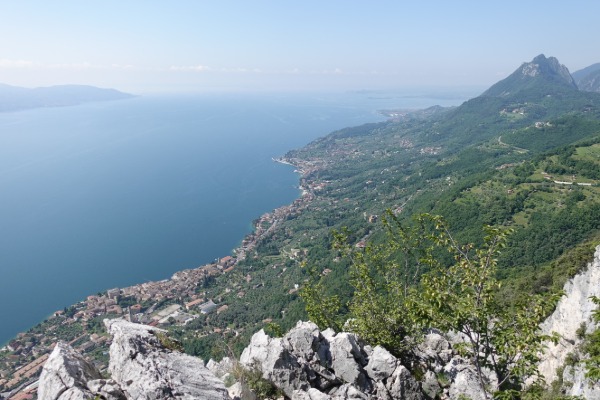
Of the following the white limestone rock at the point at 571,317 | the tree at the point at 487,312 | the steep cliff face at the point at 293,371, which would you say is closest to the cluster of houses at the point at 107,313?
the steep cliff face at the point at 293,371

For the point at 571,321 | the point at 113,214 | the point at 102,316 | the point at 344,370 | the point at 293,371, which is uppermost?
the point at 293,371

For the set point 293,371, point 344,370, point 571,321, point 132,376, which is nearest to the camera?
point 132,376

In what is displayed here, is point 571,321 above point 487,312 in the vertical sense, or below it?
below

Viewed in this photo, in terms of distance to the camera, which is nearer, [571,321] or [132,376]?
[132,376]

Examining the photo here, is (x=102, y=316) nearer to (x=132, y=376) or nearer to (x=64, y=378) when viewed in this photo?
(x=64, y=378)

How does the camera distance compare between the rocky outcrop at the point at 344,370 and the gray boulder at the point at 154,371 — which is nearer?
the gray boulder at the point at 154,371

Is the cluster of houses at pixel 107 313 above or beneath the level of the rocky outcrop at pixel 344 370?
beneath

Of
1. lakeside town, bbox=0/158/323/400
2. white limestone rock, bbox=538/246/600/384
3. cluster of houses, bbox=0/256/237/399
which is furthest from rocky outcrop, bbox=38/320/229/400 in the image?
cluster of houses, bbox=0/256/237/399

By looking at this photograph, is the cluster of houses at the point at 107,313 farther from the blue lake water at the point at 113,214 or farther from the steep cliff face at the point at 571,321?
the steep cliff face at the point at 571,321

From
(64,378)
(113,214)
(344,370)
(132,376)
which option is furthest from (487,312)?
(113,214)
